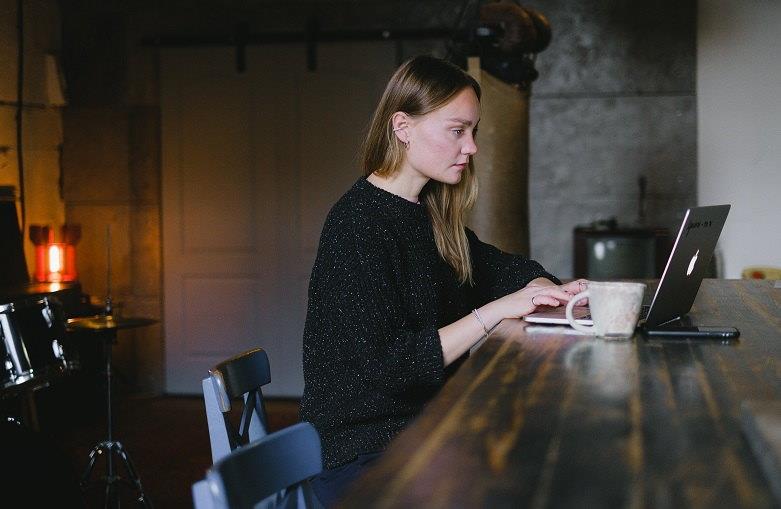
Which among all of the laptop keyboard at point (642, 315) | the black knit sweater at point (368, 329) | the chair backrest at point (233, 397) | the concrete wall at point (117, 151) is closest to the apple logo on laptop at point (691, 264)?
the laptop keyboard at point (642, 315)

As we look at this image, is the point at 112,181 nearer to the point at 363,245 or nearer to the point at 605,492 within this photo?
the point at 363,245

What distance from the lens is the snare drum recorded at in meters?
3.11

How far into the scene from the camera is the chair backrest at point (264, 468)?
39.4 inches

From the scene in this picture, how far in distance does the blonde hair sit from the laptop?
1.04 feet

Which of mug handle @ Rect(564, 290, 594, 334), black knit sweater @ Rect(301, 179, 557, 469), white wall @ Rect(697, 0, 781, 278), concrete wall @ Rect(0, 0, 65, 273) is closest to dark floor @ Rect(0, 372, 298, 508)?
concrete wall @ Rect(0, 0, 65, 273)

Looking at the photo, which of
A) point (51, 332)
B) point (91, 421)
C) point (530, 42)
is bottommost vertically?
point (91, 421)

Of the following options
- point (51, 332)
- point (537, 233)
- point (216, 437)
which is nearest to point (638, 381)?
point (216, 437)

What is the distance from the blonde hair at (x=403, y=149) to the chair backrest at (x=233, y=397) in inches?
24.1

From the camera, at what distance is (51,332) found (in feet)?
10.8

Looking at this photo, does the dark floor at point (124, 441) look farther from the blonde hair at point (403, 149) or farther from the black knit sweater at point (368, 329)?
the blonde hair at point (403, 149)

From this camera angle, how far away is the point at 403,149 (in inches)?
84.5

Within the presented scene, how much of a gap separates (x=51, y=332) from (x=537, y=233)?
11.4 feet

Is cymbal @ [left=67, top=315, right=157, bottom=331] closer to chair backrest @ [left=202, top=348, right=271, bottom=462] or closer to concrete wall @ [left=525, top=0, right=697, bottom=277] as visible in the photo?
chair backrest @ [left=202, top=348, right=271, bottom=462]

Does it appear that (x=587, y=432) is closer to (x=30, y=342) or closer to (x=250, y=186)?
(x=30, y=342)
